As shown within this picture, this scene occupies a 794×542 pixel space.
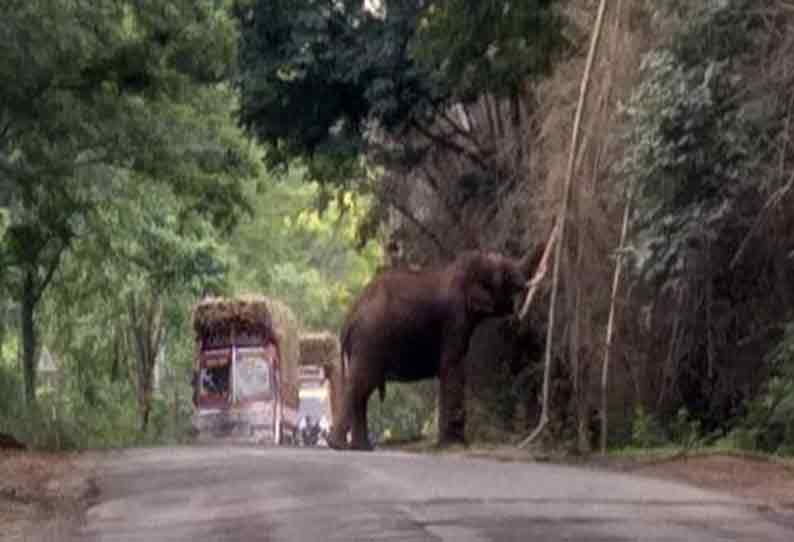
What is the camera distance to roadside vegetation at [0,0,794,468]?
22078 millimetres

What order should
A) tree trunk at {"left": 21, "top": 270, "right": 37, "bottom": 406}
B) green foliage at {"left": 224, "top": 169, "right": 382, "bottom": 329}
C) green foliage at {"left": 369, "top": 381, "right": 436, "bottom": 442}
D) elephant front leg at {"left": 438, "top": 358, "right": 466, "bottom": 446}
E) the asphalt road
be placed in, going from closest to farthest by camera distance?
the asphalt road < elephant front leg at {"left": 438, "top": 358, "right": 466, "bottom": 446} < tree trunk at {"left": 21, "top": 270, "right": 37, "bottom": 406} < green foliage at {"left": 369, "top": 381, "right": 436, "bottom": 442} < green foliage at {"left": 224, "top": 169, "right": 382, "bottom": 329}

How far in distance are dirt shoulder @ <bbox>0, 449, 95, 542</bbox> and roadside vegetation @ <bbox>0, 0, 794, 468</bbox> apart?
9.91ft

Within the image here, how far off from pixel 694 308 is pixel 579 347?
1.97 metres

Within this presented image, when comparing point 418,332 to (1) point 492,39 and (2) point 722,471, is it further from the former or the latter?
(2) point 722,471

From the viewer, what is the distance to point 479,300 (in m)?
30.3

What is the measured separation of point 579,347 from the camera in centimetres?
2598

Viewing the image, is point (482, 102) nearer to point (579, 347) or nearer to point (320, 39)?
point (320, 39)

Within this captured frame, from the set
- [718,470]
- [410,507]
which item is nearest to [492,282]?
[718,470]

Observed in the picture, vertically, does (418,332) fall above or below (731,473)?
above

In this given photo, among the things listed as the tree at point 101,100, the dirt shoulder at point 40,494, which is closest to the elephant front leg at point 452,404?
the tree at point 101,100

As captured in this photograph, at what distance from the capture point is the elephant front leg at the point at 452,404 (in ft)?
98.9

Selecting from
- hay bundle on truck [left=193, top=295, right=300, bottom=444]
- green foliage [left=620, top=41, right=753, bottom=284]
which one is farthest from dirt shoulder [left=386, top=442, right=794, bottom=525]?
hay bundle on truck [left=193, top=295, right=300, bottom=444]

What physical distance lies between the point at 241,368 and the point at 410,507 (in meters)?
34.7

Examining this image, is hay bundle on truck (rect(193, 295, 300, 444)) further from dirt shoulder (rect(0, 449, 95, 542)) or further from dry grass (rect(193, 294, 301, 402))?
dirt shoulder (rect(0, 449, 95, 542))
